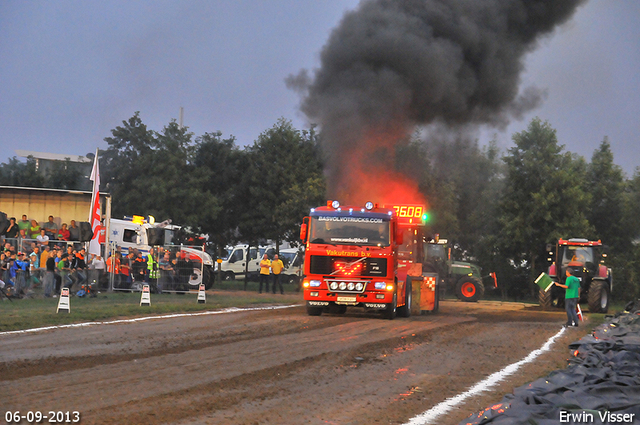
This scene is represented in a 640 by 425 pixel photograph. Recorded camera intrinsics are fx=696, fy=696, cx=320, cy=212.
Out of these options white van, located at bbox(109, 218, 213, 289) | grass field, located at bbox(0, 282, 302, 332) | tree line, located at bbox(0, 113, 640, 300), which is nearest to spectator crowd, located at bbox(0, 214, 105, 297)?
grass field, located at bbox(0, 282, 302, 332)

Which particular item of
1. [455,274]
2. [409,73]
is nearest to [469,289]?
[455,274]

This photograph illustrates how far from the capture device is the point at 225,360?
9.66m

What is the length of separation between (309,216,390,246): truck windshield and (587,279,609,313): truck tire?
34.3 ft

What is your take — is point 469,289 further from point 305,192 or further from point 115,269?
point 115,269

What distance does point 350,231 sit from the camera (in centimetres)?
1747

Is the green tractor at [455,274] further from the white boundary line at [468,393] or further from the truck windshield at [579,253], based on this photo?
the white boundary line at [468,393]

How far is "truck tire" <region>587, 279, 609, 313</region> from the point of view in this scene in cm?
2409

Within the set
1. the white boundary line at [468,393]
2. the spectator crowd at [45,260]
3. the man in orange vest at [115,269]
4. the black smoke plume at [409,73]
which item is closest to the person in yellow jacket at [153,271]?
the man in orange vest at [115,269]

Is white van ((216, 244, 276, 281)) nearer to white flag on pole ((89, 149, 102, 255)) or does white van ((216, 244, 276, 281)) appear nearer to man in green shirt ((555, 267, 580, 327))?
white flag on pole ((89, 149, 102, 255))

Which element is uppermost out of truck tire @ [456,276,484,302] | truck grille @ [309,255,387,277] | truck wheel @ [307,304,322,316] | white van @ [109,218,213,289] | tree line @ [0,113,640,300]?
tree line @ [0,113,640,300]

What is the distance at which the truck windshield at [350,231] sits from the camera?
1744 centimetres

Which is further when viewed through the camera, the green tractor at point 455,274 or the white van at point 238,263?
the white van at point 238,263

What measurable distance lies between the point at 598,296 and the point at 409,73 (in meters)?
10.1

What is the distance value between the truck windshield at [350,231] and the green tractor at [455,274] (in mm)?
10271
